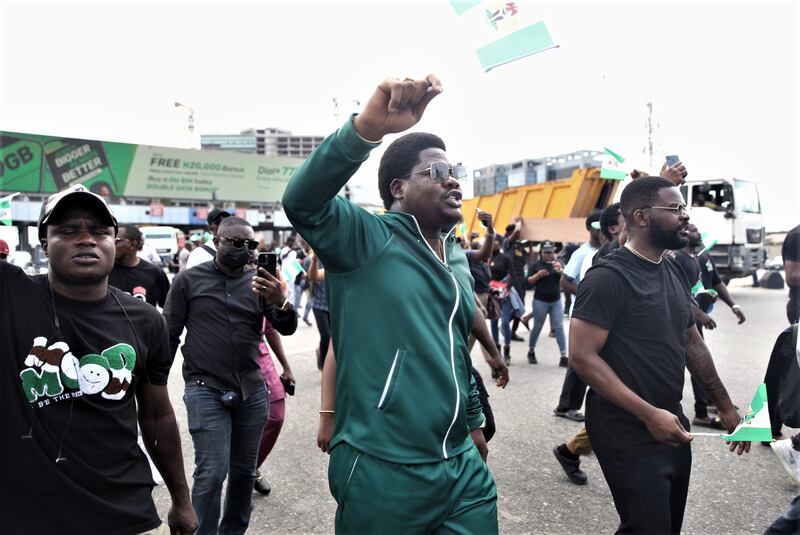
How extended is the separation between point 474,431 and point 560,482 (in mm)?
1960

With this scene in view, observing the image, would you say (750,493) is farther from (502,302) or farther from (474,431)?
(502,302)

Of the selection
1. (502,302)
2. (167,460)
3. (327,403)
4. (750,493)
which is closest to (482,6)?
(327,403)

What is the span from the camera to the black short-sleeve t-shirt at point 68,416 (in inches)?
65.7

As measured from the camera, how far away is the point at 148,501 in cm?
189

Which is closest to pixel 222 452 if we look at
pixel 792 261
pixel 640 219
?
pixel 640 219

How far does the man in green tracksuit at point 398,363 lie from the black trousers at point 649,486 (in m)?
0.79

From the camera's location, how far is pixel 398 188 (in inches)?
80.7

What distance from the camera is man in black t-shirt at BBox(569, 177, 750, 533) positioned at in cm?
236

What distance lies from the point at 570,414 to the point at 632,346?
324 cm

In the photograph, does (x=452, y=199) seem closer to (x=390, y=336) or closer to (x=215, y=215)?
(x=390, y=336)

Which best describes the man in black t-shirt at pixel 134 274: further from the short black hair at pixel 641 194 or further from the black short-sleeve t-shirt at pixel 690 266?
the black short-sleeve t-shirt at pixel 690 266

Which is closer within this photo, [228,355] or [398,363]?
[398,363]

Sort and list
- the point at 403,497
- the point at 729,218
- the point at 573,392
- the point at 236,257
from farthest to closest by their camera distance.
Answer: the point at 729,218 < the point at 573,392 < the point at 236,257 < the point at 403,497

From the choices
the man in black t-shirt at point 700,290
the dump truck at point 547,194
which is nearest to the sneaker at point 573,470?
the man in black t-shirt at point 700,290
